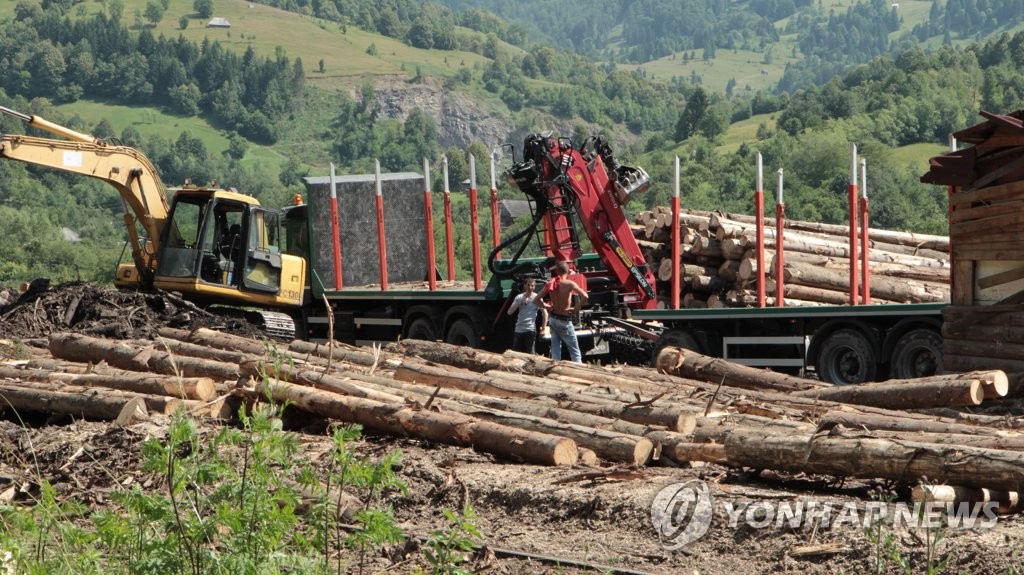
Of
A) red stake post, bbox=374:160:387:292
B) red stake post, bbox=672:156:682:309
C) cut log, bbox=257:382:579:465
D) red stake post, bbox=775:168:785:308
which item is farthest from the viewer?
red stake post, bbox=374:160:387:292

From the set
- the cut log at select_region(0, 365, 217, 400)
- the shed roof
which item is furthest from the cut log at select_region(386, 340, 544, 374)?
the shed roof

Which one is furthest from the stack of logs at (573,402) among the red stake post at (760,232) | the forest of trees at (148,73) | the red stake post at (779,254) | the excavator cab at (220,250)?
the forest of trees at (148,73)

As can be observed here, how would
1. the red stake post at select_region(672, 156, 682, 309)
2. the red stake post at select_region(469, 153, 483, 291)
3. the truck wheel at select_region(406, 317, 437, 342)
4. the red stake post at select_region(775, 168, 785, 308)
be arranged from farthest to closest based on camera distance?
the truck wheel at select_region(406, 317, 437, 342) → the red stake post at select_region(469, 153, 483, 291) → the red stake post at select_region(672, 156, 682, 309) → the red stake post at select_region(775, 168, 785, 308)

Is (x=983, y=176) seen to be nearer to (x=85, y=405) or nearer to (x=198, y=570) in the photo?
(x=85, y=405)

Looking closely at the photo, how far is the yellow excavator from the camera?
23078 millimetres

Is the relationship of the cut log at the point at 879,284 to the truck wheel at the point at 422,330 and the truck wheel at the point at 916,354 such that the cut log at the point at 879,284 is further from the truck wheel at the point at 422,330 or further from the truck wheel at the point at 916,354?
the truck wheel at the point at 422,330

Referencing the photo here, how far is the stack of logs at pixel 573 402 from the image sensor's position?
938 cm

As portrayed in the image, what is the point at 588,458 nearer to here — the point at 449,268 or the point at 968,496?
the point at 968,496

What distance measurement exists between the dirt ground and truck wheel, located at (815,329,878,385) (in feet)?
23.6

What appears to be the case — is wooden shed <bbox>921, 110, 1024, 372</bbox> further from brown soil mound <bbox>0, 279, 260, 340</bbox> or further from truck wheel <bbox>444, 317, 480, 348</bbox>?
brown soil mound <bbox>0, 279, 260, 340</bbox>

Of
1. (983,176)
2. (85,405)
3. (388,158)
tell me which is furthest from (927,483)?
(388,158)

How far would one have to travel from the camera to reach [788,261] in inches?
766

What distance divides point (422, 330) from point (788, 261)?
6.03 m

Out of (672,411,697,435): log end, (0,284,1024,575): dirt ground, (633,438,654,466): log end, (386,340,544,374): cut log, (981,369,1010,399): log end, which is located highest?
(386,340,544,374): cut log
